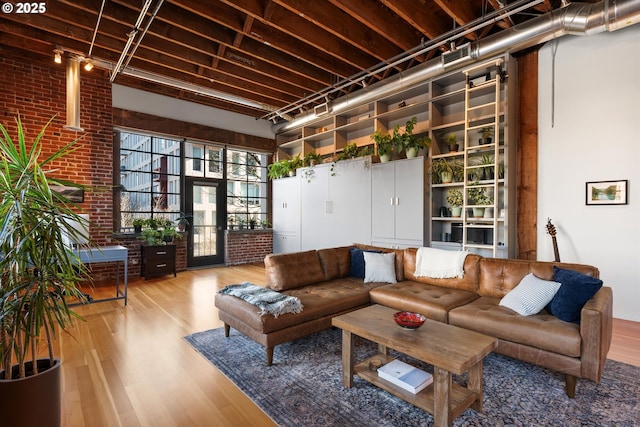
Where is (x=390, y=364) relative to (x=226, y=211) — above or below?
below

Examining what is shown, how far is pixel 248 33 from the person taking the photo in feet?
12.9

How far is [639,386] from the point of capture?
220 centimetres

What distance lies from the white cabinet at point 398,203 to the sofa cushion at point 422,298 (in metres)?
1.45

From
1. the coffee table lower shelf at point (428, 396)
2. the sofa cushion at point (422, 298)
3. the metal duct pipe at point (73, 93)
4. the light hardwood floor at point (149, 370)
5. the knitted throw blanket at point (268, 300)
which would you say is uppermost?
the metal duct pipe at point (73, 93)

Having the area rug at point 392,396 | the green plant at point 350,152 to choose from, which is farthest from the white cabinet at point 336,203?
the area rug at point 392,396

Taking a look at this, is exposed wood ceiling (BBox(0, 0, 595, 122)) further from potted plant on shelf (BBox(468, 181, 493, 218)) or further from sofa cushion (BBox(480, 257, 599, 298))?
sofa cushion (BBox(480, 257, 599, 298))

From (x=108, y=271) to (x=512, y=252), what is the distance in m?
6.37

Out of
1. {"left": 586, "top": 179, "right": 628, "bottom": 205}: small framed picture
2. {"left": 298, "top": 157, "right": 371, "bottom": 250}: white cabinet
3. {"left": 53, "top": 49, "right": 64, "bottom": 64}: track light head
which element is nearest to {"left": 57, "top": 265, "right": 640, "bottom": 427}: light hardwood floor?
{"left": 586, "top": 179, "right": 628, "bottom": 205}: small framed picture

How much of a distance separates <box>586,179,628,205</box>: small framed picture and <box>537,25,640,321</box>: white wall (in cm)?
5

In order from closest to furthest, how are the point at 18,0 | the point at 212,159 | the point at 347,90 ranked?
the point at 18,0
the point at 347,90
the point at 212,159

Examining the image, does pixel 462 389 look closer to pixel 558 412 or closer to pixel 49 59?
Answer: pixel 558 412

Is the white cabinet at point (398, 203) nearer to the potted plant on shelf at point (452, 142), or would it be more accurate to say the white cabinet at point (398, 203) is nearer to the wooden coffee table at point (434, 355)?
the potted plant on shelf at point (452, 142)

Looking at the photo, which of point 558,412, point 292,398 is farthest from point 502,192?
point 292,398

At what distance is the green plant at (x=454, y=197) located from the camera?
453 cm
